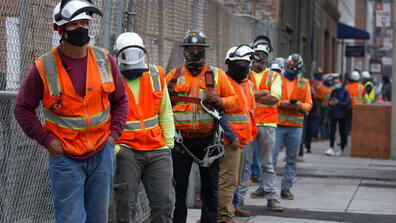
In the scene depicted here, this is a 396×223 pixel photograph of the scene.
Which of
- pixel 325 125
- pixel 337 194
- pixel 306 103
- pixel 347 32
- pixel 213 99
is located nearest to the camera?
pixel 213 99

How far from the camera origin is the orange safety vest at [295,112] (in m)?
9.66

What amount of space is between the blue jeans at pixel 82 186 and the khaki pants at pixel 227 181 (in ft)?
9.33

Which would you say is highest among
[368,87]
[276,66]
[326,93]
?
[276,66]

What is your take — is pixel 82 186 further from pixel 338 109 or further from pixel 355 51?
pixel 355 51

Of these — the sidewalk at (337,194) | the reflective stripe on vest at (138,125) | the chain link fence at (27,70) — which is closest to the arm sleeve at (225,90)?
the chain link fence at (27,70)

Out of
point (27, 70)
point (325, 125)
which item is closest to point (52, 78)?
point (27, 70)

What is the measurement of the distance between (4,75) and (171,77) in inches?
71.1

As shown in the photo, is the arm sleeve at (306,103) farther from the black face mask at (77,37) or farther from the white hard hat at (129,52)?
the black face mask at (77,37)

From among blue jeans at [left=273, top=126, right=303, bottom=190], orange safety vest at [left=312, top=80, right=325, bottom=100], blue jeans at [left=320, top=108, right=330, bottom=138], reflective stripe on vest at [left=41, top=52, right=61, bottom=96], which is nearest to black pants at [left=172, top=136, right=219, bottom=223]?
reflective stripe on vest at [left=41, top=52, right=61, bottom=96]

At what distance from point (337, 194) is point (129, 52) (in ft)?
19.8

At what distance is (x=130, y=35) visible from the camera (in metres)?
5.73

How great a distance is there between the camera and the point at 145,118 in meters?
5.70

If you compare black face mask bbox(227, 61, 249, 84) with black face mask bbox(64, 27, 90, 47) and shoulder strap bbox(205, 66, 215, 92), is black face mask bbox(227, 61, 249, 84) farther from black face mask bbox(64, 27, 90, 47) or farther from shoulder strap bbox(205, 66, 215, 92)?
black face mask bbox(64, 27, 90, 47)

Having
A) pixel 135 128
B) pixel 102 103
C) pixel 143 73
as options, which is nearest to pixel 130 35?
pixel 143 73
